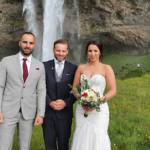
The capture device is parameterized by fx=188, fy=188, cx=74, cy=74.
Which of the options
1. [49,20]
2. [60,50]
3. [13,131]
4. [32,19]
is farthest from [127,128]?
[32,19]

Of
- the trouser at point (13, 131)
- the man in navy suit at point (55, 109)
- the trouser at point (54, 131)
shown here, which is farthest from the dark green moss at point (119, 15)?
the trouser at point (13, 131)

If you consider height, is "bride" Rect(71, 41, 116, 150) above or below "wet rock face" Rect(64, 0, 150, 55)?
below

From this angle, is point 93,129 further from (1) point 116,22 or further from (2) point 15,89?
(1) point 116,22

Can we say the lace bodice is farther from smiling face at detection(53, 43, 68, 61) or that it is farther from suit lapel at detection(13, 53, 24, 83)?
suit lapel at detection(13, 53, 24, 83)

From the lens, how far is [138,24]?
30.0m

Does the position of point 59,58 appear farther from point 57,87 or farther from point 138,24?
point 138,24

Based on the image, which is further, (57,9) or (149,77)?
(57,9)

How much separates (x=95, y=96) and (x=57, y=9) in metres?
28.5

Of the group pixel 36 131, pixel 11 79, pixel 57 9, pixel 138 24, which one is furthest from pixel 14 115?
pixel 138 24

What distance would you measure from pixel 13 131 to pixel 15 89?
78cm

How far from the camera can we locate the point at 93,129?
11.7 ft

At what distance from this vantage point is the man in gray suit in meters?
3.36

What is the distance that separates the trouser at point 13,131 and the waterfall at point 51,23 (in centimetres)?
2592

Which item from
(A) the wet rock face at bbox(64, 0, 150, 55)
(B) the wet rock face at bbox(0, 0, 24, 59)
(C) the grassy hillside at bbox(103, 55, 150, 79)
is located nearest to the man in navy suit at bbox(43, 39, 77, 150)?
(C) the grassy hillside at bbox(103, 55, 150, 79)
